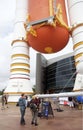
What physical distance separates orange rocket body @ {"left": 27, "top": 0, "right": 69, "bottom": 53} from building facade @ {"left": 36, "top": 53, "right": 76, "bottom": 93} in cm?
2321

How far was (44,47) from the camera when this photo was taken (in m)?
27.6

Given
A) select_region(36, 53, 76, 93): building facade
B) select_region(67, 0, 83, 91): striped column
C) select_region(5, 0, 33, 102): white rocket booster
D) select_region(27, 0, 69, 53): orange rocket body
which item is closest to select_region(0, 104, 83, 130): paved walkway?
select_region(27, 0, 69, 53): orange rocket body

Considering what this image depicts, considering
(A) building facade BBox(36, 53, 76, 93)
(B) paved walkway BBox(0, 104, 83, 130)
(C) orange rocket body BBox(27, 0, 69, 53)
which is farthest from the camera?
(A) building facade BBox(36, 53, 76, 93)

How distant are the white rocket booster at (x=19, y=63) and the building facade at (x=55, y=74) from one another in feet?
63.7

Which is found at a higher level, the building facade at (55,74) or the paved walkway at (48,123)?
the building facade at (55,74)

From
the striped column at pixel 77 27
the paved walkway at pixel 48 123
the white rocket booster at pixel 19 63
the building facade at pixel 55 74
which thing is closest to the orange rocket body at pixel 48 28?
the striped column at pixel 77 27

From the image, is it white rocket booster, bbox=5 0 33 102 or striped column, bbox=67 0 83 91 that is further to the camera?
white rocket booster, bbox=5 0 33 102

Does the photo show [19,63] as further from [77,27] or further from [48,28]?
[77,27]

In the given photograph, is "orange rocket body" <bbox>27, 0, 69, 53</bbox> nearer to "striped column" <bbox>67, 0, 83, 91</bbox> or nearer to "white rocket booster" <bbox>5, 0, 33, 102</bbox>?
"striped column" <bbox>67, 0, 83, 91</bbox>

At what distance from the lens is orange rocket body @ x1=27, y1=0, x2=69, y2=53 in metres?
26.3

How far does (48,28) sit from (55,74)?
32578 millimetres

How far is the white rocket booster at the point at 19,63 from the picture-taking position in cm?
3094

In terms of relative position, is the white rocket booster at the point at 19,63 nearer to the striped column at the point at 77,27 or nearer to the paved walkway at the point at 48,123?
the striped column at the point at 77,27

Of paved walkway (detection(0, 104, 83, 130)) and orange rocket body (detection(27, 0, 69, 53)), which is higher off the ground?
orange rocket body (detection(27, 0, 69, 53))
